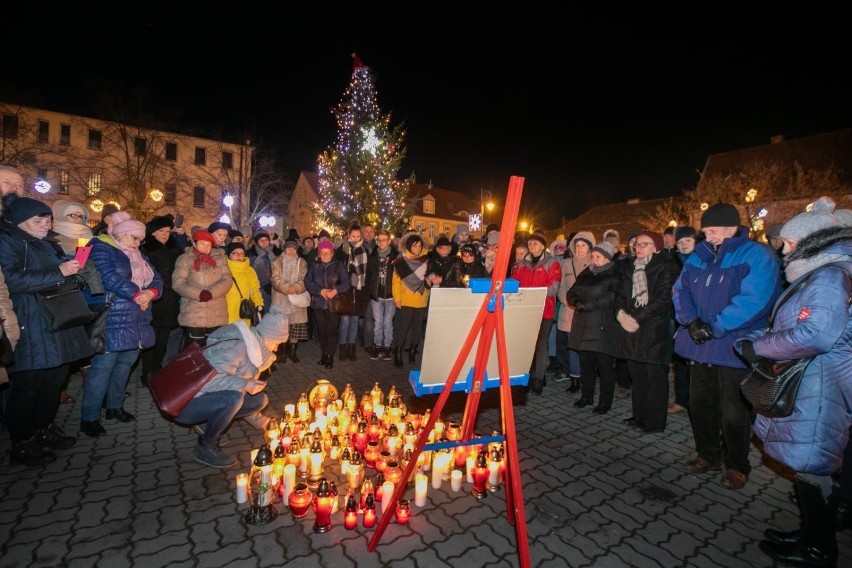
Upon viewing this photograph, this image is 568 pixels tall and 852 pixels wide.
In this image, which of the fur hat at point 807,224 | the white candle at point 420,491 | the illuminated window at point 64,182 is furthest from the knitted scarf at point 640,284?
the illuminated window at point 64,182

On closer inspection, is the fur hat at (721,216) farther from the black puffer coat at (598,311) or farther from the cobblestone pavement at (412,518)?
the cobblestone pavement at (412,518)

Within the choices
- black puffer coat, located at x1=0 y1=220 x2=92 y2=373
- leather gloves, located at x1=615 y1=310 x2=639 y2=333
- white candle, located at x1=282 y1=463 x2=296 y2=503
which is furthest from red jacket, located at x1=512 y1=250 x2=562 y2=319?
black puffer coat, located at x1=0 y1=220 x2=92 y2=373

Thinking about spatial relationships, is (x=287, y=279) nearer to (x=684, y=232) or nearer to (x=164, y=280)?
(x=164, y=280)

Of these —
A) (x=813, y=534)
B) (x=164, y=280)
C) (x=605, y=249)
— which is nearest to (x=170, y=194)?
(x=164, y=280)

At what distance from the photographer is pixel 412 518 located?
346 centimetres

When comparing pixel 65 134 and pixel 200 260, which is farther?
pixel 65 134

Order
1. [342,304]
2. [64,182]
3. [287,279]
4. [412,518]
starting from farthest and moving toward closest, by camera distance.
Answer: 1. [64,182]
2. [342,304]
3. [287,279]
4. [412,518]

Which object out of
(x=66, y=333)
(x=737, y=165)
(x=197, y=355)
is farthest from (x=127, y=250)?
(x=737, y=165)

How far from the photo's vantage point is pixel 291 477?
3518 mm

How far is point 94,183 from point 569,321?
41.0 m

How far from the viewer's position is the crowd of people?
3.00 m

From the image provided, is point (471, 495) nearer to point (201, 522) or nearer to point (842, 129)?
point (201, 522)

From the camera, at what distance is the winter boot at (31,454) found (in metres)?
3.93

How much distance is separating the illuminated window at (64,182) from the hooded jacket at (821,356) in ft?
150
